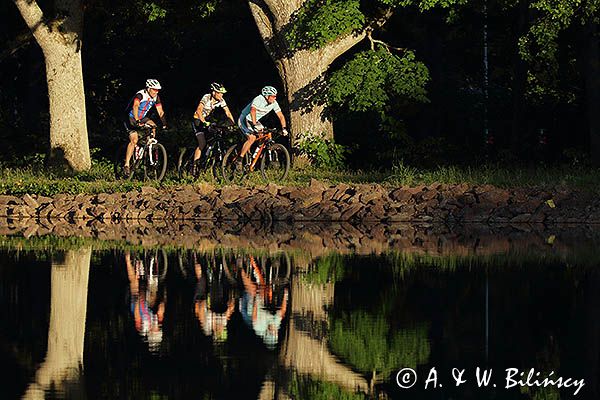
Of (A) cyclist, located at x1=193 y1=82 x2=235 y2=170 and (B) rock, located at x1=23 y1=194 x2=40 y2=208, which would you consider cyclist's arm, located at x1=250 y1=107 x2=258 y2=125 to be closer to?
(A) cyclist, located at x1=193 y1=82 x2=235 y2=170

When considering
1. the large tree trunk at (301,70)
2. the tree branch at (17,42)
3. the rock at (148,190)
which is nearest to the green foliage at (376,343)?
the rock at (148,190)

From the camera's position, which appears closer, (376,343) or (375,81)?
(376,343)

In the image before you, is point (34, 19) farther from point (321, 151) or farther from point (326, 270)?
point (326, 270)

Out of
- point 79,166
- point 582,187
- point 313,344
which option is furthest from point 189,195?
point 313,344

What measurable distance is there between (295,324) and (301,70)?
70.1 ft

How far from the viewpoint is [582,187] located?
2525 cm

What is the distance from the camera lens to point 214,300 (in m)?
13.7

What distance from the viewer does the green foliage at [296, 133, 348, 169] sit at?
3250 cm

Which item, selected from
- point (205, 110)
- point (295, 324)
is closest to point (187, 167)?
point (205, 110)

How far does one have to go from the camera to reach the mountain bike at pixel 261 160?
2880cm

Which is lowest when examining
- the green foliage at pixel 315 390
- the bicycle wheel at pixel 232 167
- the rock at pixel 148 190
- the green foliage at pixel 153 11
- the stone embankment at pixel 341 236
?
the green foliage at pixel 315 390

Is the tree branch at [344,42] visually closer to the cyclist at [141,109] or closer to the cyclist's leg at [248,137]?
the cyclist's leg at [248,137]

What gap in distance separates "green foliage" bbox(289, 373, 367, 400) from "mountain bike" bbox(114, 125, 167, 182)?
19937mm

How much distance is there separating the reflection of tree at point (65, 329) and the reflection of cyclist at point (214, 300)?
0.98m
